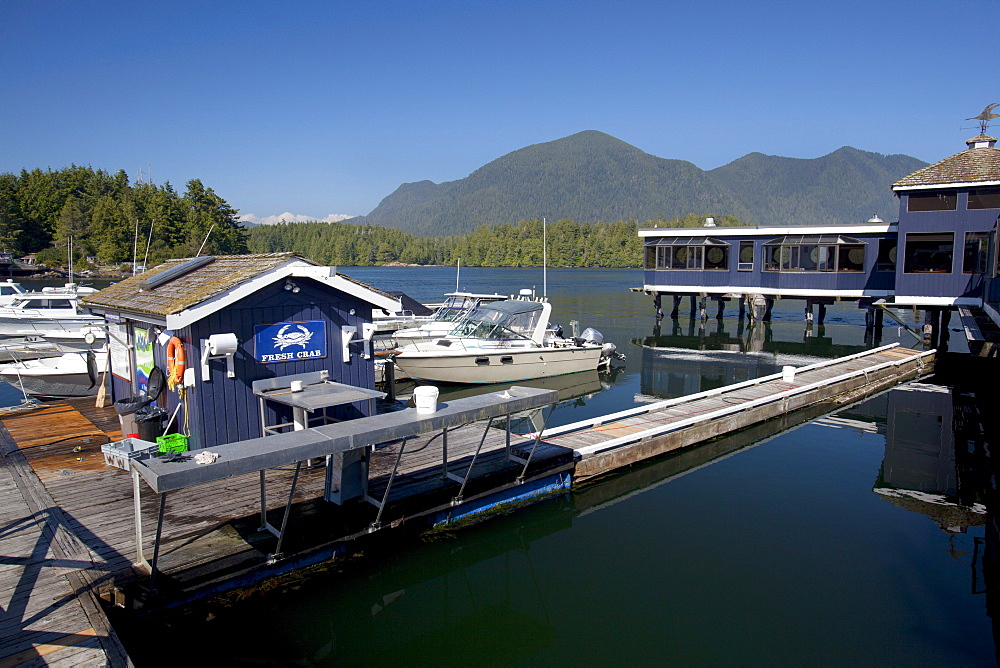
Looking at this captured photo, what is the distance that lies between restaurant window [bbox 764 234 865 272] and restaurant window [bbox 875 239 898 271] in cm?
90

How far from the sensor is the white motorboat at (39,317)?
28.0 metres

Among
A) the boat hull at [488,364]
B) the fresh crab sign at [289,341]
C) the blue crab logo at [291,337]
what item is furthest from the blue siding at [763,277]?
the blue crab logo at [291,337]

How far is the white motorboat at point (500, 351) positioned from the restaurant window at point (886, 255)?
15944 millimetres

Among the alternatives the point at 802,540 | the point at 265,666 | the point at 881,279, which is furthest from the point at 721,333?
the point at 265,666

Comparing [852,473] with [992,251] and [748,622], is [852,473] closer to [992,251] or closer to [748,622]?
[748,622]

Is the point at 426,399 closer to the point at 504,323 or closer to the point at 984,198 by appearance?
the point at 504,323

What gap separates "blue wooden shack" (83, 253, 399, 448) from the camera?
9.56m

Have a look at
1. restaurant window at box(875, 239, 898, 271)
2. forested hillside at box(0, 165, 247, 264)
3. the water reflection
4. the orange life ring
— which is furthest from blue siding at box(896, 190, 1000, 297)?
forested hillside at box(0, 165, 247, 264)

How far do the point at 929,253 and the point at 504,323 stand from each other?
22531 millimetres

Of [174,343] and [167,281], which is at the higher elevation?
[167,281]

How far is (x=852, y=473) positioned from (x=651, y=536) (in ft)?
19.5

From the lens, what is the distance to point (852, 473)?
13.6 m

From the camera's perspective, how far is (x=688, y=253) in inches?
1423

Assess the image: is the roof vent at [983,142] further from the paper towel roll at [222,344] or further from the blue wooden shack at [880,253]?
the paper towel roll at [222,344]
